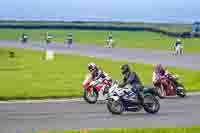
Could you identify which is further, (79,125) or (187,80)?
(187,80)

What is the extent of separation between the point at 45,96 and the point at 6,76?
957 centimetres

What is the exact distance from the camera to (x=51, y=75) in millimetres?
39625

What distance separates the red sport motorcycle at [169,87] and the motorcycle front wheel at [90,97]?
335 centimetres

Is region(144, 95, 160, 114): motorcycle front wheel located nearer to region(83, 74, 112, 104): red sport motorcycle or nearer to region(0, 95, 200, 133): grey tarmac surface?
region(0, 95, 200, 133): grey tarmac surface

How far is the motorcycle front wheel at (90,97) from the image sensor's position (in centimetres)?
2800

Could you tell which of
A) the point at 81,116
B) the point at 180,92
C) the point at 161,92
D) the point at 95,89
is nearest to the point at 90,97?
the point at 95,89

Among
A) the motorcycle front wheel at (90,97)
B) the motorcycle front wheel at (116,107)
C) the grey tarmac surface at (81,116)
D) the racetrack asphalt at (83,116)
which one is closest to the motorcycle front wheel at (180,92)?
the racetrack asphalt at (83,116)

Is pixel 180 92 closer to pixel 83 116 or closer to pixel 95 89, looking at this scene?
pixel 95 89

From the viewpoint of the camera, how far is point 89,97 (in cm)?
2814

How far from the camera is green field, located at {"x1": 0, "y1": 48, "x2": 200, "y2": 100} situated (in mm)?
31062

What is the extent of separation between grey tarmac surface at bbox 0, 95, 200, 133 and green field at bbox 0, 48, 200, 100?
3105 millimetres

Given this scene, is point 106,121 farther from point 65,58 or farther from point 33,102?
point 65,58

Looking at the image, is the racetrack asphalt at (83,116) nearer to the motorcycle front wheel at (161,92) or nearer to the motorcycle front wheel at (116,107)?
the motorcycle front wheel at (116,107)

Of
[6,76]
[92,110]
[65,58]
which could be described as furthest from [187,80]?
[65,58]
